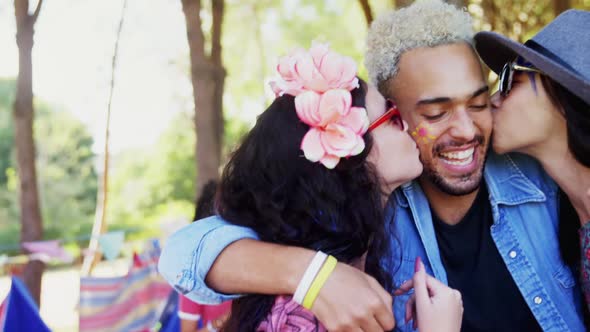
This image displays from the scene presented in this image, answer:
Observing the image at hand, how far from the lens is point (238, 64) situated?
25422 mm

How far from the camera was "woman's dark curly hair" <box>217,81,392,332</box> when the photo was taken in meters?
2.15

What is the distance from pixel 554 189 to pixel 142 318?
3.46m

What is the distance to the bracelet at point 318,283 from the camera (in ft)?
6.35

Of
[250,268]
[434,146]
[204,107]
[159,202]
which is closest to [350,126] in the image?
[250,268]

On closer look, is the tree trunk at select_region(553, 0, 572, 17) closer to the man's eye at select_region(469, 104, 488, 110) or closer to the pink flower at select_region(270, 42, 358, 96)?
the man's eye at select_region(469, 104, 488, 110)

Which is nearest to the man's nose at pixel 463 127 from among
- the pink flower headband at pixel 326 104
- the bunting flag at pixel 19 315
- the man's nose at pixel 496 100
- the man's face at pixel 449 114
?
the man's face at pixel 449 114

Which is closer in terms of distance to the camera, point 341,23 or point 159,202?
point 341,23

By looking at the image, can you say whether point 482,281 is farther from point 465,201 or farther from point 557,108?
point 557,108

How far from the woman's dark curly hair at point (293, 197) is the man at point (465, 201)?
0.21 m

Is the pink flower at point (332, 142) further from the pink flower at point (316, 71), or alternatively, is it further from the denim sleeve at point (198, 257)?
the denim sleeve at point (198, 257)

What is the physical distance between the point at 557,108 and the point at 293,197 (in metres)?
1.06

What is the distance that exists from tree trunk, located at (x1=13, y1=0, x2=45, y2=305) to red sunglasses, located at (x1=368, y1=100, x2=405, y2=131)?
4.15m

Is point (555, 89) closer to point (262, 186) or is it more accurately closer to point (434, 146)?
point (434, 146)

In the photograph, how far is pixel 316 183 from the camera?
2.15 m
